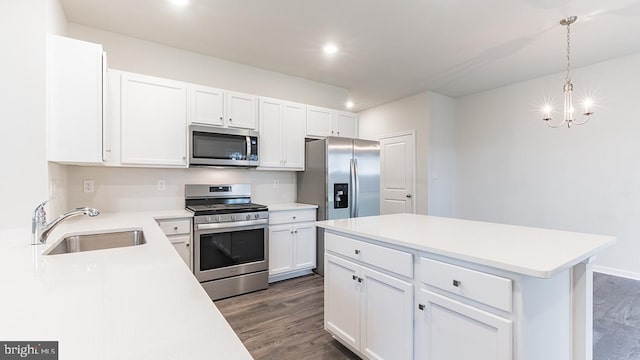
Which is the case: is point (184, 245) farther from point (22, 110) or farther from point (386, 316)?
point (386, 316)

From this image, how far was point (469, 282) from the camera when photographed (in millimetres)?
1269

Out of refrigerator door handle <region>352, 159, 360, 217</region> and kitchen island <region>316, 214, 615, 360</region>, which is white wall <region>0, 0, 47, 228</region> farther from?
refrigerator door handle <region>352, 159, 360, 217</region>

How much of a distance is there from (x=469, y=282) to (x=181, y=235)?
2498 millimetres

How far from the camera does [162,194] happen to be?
124 inches

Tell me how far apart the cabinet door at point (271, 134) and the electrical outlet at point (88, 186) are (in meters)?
1.69

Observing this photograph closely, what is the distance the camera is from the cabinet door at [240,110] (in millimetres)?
3291

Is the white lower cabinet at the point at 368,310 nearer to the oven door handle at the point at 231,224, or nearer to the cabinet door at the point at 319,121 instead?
the oven door handle at the point at 231,224

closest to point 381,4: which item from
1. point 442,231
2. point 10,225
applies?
point 442,231

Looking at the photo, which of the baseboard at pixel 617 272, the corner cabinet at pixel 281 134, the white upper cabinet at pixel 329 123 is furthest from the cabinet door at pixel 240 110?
the baseboard at pixel 617 272

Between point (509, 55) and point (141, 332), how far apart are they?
4371 mm

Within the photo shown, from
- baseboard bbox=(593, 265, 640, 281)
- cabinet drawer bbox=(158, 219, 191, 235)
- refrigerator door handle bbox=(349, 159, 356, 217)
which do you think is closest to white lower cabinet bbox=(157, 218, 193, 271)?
cabinet drawer bbox=(158, 219, 191, 235)

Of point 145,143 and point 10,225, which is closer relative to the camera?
point 10,225

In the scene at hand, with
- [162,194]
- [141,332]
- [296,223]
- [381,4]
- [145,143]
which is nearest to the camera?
[141,332]

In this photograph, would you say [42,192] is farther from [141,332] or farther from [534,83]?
[534,83]
